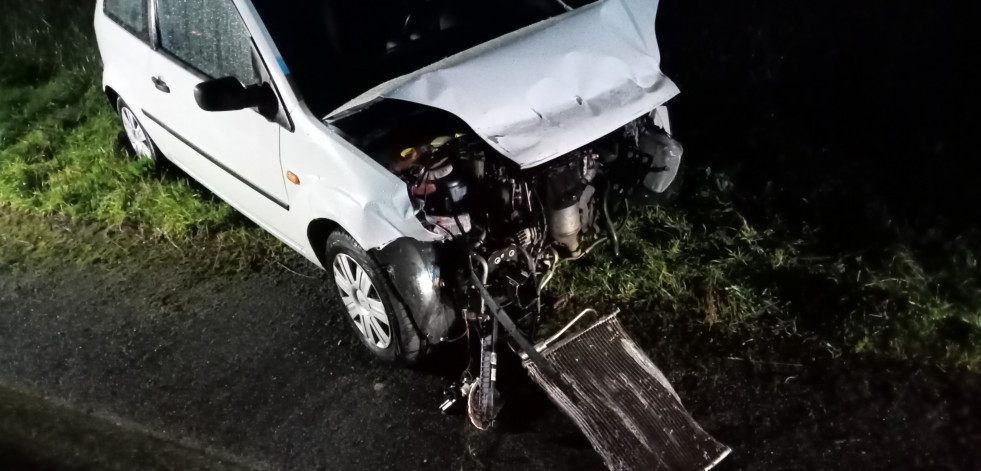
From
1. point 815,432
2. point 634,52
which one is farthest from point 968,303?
point 634,52

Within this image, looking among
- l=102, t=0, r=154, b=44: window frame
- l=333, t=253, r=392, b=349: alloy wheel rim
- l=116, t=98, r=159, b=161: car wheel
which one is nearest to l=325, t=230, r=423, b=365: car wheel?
l=333, t=253, r=392, b=349: alloy wheel rim

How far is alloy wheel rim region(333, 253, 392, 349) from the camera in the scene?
3266 millimetres

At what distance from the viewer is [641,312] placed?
3.70 metres

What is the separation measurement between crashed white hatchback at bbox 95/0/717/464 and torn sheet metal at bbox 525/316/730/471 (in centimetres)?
19

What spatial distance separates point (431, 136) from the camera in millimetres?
3119

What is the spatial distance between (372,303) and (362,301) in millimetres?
95

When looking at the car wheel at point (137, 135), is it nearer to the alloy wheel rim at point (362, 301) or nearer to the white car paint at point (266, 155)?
the white car paint at point (266, 155)

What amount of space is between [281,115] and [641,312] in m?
1.90

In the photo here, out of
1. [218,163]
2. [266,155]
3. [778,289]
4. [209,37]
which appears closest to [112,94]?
[218,163]

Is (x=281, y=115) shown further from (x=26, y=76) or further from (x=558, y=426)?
(x=26, y=76)

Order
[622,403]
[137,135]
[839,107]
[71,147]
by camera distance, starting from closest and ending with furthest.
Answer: [622,403] → [839,107] → [137,135] → [71,147]

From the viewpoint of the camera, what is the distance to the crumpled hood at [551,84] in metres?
2.83

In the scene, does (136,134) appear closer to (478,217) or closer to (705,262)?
(478,217)

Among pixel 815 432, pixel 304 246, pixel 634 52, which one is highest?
pixel 634 52
